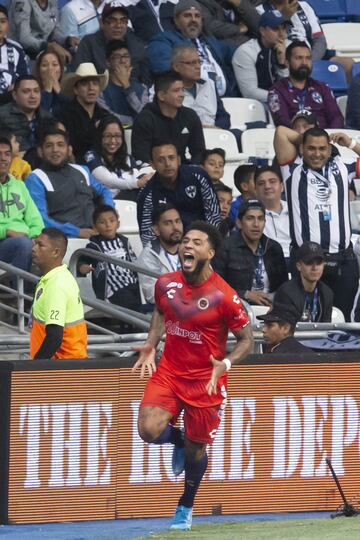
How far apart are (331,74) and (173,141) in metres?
4.13

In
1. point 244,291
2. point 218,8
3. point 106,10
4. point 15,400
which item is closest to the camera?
point 15,400

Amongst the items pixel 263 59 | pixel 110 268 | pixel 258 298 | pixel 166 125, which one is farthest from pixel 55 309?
pixel 263 59

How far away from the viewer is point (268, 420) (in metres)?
10.3

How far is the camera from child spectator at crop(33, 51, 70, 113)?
14758 mm

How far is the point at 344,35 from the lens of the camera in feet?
62.4

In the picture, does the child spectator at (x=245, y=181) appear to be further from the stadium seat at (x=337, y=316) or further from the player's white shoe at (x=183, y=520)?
the player's white shoe at (x=183, y=520)

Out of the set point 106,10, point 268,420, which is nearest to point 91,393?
point 268,420

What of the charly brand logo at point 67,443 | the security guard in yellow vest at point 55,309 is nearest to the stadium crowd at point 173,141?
the security guard in yellow vest at point 55,309

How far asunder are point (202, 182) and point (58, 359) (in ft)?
12.1

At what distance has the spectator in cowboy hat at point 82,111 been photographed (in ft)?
47.9

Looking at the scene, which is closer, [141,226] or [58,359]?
[58,359]

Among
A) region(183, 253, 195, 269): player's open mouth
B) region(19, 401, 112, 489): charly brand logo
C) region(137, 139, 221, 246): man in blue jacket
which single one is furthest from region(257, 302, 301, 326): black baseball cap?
region(183, 253, 195, 269): player's open mouth

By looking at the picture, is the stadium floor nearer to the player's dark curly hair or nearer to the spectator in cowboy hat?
the player's dark curly hair

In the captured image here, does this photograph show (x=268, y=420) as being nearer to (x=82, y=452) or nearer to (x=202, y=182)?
(x=82, y=452)
